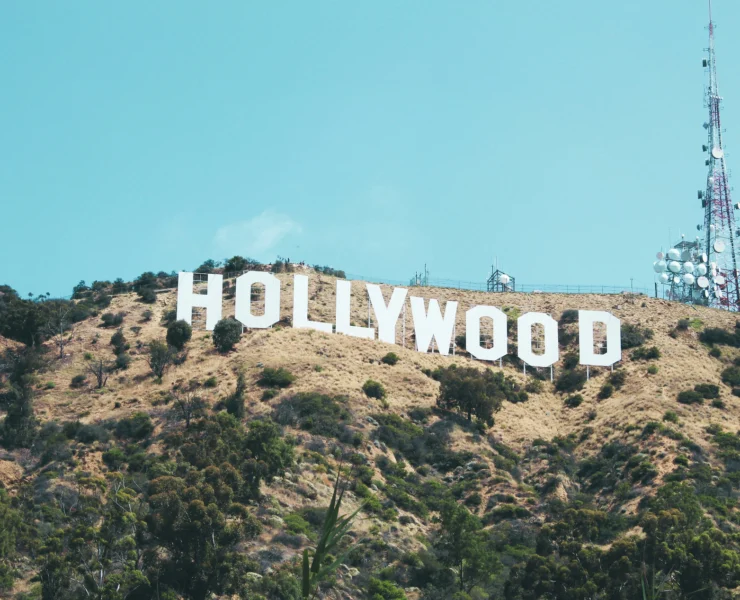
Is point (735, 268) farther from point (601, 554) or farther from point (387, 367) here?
point (601, 554)

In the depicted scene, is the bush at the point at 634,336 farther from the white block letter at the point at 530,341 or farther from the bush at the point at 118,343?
the bush at the point at 118,343

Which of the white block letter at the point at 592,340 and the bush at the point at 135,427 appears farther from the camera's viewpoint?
the white block letter at the point at 592,340

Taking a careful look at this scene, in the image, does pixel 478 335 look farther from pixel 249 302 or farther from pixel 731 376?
pixel 731 376

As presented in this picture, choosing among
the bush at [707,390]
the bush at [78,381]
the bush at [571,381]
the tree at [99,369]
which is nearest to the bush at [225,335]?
the tree at [99,369]

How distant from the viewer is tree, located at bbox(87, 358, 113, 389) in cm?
7631

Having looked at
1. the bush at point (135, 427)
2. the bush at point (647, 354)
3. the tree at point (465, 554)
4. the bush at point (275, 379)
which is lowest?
the tree at point (465, 554)

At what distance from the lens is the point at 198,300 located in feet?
270

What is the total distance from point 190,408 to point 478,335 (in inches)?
1042

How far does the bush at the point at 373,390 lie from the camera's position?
75500 millimetres

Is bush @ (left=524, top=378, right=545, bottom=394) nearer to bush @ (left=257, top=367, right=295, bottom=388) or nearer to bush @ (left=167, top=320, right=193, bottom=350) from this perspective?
bush @ (left=257, top=367, right=295, bottom=388)

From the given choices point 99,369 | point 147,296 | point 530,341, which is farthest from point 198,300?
point 530,341

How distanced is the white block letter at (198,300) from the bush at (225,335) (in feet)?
4.98

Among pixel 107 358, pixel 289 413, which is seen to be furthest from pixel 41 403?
pixel 289 413

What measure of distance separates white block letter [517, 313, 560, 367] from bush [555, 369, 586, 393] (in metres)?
1.50
